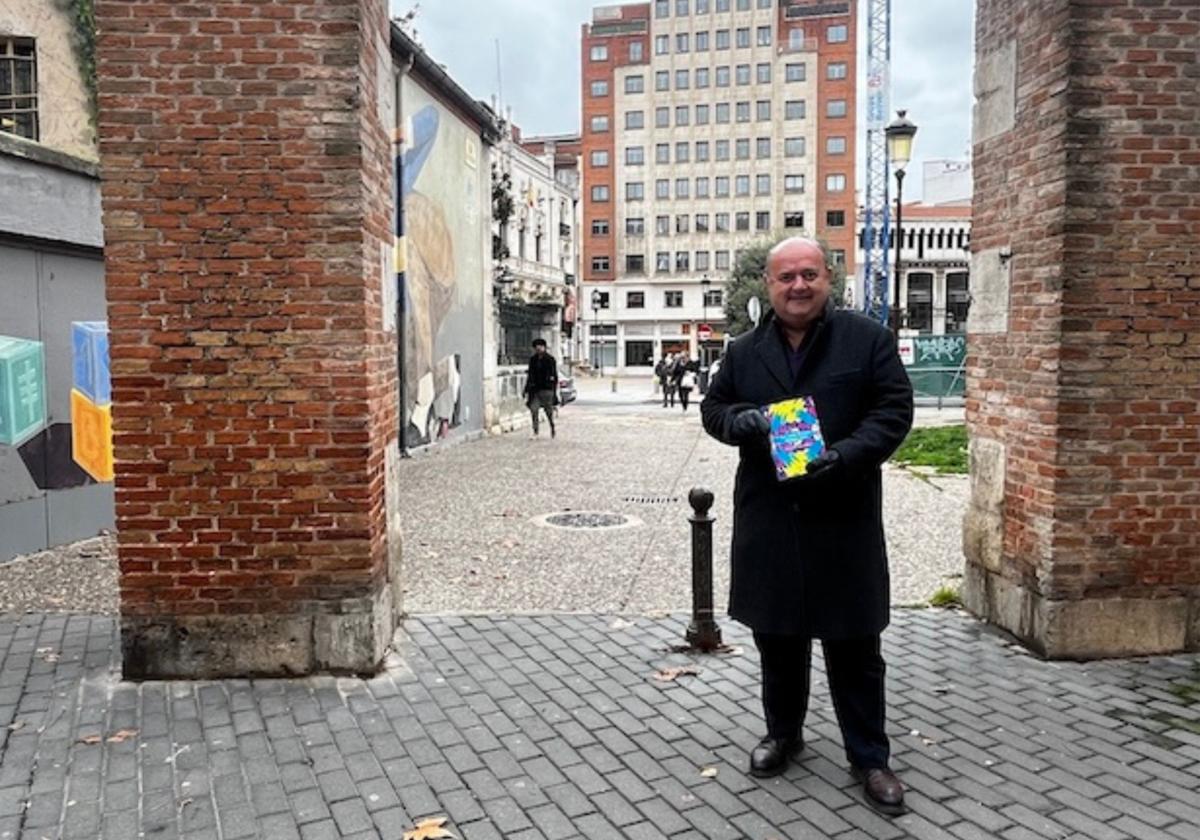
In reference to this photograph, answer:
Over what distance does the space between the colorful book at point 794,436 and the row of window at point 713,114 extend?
3121 inches

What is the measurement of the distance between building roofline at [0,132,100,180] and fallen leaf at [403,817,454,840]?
21.3ft

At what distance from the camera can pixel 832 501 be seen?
3.79 meters

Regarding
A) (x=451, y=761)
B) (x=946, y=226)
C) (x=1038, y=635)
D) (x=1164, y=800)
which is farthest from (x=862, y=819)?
(x=946, y=226)

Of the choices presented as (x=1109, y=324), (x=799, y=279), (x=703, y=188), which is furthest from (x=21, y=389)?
(x=703, y=188)

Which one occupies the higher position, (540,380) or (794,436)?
(794,436)

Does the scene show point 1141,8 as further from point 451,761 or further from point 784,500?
point 451,761

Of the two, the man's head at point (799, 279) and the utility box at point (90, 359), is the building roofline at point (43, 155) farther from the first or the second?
the man's head at point (799, 279)

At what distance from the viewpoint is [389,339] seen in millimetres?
5734

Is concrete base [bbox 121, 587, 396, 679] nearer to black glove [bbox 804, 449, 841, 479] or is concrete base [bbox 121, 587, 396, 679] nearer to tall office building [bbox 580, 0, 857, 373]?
black glove [bbox 804, 449, 841, 479]

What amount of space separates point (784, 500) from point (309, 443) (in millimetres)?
2530

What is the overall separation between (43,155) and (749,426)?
7131 millimetres

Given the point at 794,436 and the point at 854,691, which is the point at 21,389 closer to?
the point at 794,436

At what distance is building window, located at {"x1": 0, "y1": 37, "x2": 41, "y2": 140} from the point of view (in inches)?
428

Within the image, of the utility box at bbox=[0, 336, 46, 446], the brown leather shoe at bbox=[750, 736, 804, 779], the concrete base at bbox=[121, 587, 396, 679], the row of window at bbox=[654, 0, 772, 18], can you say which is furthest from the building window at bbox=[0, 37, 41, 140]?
the row of window at bbox=[654, 0, 772, 18]
